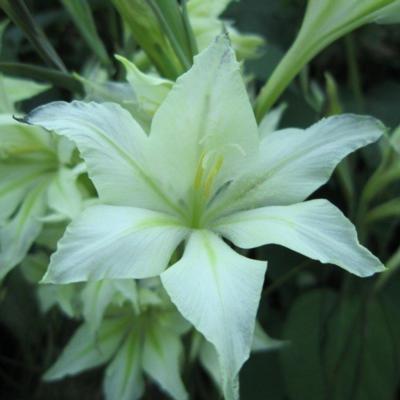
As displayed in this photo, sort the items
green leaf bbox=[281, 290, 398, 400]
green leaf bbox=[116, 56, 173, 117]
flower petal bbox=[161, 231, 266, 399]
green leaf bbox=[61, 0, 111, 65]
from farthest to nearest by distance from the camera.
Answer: green leaf bbox=[281, 290, 398, 400] < green leaf bbox=[61, 0, 111, 65] < green leaf bbox=[116, 56, 173, 117] < flower petal bbox=[161, 231, 266, 399]

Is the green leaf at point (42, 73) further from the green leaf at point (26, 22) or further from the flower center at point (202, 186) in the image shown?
the flower center at point (202, 186)

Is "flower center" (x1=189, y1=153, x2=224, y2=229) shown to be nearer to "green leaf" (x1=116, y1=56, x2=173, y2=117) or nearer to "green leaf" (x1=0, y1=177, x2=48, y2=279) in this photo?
"green leaf" (x1=116, y1=56, x2=173, y2=117)

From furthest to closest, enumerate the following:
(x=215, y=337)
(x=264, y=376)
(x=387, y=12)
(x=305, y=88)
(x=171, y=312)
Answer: (x=264, y=376)
(x=305, y=88)
(x=171, y=312)
(x=387, y=12)
(x=215, y=337)

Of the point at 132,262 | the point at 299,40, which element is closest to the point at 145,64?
the point at 299,40

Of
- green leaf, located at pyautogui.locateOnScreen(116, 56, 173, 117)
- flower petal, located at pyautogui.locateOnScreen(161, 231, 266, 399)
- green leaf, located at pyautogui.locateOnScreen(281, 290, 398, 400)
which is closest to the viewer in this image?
flower petal, located at pyautogui.locateOnScreen(161, 231, 266, 399)

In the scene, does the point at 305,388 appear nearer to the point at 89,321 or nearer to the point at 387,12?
the point at 89,321

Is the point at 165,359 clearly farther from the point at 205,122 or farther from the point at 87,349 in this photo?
the point at 205,122

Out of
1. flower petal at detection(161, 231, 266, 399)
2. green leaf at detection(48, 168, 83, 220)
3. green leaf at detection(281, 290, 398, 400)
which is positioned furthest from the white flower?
green leaf at detection(281, 290, 398, 400)
